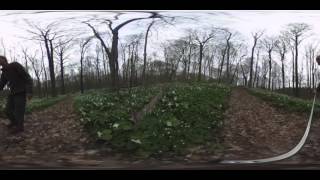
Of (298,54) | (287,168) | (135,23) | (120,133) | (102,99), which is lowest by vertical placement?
(287,168)

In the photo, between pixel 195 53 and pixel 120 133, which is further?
pixel 195 53

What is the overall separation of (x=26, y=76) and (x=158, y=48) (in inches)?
48.4

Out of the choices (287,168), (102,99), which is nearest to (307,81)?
(287,168)

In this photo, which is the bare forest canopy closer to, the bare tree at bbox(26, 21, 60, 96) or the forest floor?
the bare tree at bbox(26, 21, 60, 96)

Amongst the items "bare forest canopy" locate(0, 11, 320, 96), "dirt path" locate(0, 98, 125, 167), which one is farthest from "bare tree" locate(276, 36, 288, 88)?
"dirt path" locate(0, 98, 125, 167)

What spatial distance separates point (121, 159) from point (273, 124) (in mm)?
1432

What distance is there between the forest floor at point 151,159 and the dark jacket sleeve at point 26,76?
0.24 m

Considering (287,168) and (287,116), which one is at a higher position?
(287,116)

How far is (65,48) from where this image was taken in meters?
4.51

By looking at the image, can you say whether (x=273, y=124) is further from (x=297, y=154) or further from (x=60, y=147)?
(x=60, y=147)

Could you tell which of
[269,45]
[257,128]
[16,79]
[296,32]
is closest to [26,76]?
[16,79]

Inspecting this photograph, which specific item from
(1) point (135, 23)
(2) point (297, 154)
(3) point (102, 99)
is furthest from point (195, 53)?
(2) point (297, 154)

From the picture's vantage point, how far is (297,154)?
445 centimetres

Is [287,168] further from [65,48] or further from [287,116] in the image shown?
[65,48]
